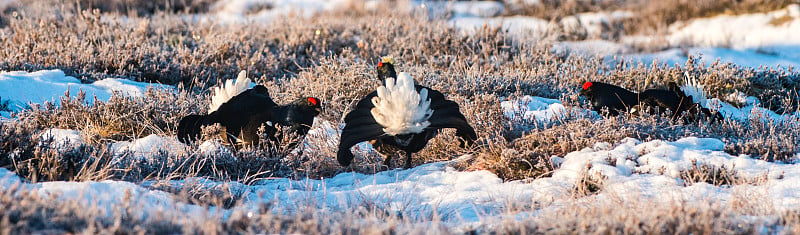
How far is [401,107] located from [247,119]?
131 centimetres

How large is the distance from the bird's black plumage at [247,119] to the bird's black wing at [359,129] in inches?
21.0

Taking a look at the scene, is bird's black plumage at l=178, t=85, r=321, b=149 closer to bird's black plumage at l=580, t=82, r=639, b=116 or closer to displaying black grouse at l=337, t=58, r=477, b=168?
displaying black grouse at l=337, t=58, r=477, b=168

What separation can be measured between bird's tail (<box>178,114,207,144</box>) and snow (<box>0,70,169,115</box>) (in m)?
1.25

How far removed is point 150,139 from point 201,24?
17.2ft

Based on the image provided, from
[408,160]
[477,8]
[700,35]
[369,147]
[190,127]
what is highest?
[190,127]

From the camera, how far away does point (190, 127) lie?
5.48 m

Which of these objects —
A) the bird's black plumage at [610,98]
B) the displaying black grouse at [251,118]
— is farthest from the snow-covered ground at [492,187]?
the bird's black plumage at [610,98]

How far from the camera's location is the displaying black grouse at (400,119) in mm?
4555

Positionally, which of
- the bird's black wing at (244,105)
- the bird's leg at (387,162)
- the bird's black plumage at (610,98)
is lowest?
the bird's leg at (387,162)

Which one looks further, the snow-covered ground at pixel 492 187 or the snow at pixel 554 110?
the snow at pixel 554 110

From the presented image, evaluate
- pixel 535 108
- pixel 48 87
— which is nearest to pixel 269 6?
pixel 48 87

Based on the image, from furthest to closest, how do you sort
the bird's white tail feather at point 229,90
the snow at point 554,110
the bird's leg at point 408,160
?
the bird's white tail feather at point 229,90, the snow at point 554,110, the bird's leg at point 408,160

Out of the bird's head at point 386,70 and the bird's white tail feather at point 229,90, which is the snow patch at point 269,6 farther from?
the bird's head at point 386,70

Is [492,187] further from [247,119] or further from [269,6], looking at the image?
[269,6]
